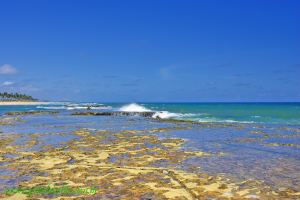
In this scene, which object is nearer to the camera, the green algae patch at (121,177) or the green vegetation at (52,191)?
the green algae patch at (121,177)

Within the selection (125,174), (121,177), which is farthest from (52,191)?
(125,174)

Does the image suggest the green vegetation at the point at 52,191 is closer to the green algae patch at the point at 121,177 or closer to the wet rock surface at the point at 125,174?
the green algae patch at the point at 121,177

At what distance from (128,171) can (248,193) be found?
5.43m

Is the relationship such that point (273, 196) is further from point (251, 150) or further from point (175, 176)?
point (251, 150)

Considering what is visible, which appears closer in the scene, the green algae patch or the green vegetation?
the green algae patch

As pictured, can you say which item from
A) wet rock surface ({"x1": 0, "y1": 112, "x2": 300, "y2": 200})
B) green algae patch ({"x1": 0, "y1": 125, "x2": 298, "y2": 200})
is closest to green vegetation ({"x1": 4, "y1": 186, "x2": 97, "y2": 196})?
green algae patch ({"x1": 0, "y1": 125, "x2": 298, "y2": 200})

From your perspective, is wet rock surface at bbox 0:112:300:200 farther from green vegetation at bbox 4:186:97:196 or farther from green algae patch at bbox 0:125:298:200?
green vegetation at bbox 4:186:97:196

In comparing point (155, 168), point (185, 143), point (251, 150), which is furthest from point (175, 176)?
point (185, 143)

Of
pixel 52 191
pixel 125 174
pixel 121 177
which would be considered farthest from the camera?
pixel 125 174

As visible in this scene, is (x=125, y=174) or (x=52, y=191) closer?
(x=52, y=191)

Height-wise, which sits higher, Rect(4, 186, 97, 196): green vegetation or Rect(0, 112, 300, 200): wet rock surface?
Rect(0, 112, 300, 200): wet rock surface

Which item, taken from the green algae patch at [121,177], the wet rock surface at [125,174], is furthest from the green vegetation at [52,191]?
the wet rock surface at [125,174]

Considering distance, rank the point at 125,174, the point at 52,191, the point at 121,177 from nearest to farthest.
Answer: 1. the point at 52,191
2. the point at 121,177
3. the point at 125,174

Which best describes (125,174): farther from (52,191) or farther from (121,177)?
(52,191)
